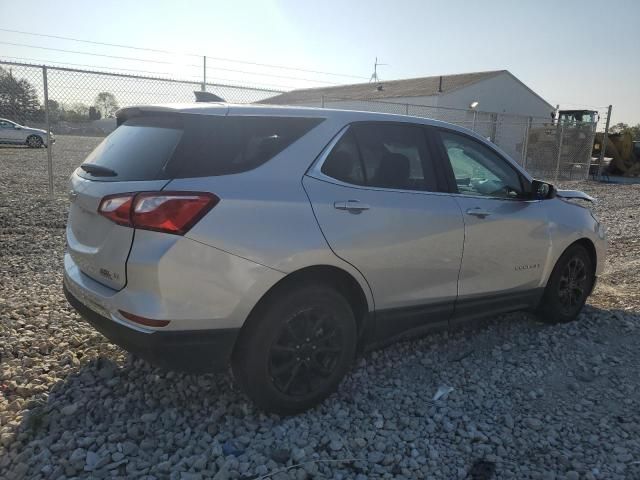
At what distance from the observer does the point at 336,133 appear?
3.17 meters

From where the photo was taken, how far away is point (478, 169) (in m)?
3.99

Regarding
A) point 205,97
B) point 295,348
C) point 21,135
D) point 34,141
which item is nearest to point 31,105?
point 205,97

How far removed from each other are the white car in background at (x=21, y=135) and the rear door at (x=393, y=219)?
18.8 m

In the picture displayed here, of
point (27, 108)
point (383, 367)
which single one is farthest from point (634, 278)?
point (27, 108)

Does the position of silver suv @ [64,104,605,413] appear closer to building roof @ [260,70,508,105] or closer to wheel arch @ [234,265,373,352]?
wheel arch @ [234,265,373,352]

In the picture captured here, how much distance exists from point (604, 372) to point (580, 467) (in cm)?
132

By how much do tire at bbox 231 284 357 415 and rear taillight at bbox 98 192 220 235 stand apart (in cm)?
61

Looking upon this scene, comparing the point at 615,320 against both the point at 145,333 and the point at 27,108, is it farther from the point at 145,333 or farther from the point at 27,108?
the point at 27,108

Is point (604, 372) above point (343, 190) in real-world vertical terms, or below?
below

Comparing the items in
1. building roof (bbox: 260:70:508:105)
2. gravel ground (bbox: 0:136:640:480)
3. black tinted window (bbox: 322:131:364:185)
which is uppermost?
building roof (bbox: 260:70:508:105)

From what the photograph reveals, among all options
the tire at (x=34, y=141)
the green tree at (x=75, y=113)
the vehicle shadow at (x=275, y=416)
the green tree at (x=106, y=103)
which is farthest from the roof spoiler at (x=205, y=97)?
the tire at (x=34, y=141)

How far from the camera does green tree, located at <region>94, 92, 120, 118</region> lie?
31.2ft

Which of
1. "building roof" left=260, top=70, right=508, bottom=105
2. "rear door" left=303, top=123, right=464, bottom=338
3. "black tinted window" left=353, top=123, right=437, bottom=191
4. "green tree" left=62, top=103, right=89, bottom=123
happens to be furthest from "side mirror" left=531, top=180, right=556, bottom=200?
"building roof" left=260, top=70, right=508, bottom=105

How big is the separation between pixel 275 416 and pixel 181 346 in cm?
79
